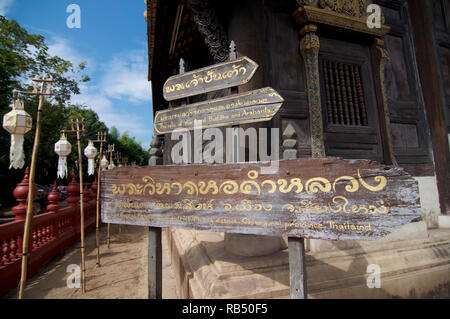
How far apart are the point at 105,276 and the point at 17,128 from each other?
137 inches

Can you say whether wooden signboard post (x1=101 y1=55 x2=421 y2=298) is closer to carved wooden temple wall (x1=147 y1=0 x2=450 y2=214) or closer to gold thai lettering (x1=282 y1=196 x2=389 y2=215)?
gold thai lettering (x1=282 y1=196 x2=389 y2=215)

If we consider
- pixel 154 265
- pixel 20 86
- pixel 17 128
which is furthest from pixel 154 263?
pixel 20 86

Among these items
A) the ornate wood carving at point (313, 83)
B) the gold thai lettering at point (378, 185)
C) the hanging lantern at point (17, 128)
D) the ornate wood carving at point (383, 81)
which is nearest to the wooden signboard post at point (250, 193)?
the gold thai lettering at point (378, 185)

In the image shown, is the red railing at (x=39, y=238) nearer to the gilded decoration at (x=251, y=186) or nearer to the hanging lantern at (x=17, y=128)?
the hanging lantern at (x=17, y=128)

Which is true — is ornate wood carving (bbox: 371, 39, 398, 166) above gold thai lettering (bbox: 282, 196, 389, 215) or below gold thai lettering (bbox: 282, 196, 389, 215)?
above

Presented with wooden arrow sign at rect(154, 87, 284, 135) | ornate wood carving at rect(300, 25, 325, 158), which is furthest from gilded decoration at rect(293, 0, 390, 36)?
wooden arrow sign at rect(154, 87, 284, 135)

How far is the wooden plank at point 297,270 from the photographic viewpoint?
154 cm

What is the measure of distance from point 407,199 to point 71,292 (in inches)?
206

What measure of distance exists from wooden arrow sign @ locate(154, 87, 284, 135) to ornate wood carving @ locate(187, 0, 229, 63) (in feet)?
7.48

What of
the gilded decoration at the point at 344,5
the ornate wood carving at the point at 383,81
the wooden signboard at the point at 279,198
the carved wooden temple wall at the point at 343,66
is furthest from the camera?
the ornate wood carving at the point at 383,81

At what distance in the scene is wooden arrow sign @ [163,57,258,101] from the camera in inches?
82.1

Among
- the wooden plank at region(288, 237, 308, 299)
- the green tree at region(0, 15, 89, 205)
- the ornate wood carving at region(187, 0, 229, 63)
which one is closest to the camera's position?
the wooden plank at region(288, 237, 308, 299)

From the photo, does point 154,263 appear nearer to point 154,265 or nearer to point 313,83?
point 154,265

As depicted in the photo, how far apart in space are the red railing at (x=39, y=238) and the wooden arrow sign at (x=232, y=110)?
448 cm
